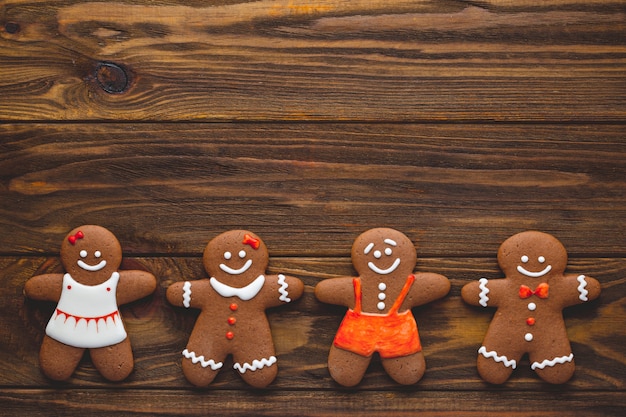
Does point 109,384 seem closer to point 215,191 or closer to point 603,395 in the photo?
point 215,191

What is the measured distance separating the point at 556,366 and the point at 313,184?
0.49 meters

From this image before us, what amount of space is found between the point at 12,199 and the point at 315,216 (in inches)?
20.3

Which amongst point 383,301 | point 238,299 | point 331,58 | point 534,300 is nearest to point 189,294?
point 238,299

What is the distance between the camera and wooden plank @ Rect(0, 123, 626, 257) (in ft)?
3.57

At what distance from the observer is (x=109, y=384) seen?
110 centimetres

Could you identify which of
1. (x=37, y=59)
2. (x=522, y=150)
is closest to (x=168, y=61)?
(x=37, y=59)

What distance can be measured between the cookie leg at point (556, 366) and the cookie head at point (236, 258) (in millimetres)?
475

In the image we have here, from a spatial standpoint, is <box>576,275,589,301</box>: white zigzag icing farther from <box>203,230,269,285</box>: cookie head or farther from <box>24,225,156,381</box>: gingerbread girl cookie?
<box>24,225,156,381</box>: gingerbread girl cookie

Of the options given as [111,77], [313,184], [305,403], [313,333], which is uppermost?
[111,77]

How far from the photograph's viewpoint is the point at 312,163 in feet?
3.60

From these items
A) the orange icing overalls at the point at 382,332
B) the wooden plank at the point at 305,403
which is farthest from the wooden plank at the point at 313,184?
the wooden plank at the point at 305,403

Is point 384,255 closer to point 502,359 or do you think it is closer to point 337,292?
point 337,292

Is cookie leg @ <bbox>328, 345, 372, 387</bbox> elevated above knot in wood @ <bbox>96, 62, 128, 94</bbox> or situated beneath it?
situated beneath

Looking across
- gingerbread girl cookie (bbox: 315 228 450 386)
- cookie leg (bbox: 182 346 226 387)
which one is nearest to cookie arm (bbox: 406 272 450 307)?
gingerbread girl cookie (bbox: 315 228 450 386)
